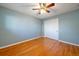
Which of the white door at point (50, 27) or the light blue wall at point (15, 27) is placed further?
the light blue wall at point (15, 27)

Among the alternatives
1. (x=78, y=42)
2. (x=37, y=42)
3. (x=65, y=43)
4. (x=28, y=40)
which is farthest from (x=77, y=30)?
(x=28, y=40)

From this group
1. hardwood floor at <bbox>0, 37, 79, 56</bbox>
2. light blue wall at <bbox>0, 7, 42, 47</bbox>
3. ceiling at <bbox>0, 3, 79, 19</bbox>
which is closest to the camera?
ceiling at <bbox>0, 3, 79, 19</bbox>

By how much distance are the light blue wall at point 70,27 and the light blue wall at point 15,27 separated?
2.34ft

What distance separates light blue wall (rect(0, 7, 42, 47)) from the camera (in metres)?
2.17

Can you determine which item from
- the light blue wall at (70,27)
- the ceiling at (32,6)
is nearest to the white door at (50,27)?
the light blue wall at (70,27)

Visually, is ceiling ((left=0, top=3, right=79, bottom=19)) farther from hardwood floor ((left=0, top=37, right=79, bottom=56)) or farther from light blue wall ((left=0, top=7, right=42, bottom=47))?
hardwood floor ((left=0, top=37, right=79, bottom=56))

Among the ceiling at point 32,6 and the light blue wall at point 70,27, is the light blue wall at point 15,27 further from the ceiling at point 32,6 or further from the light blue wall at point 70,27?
the light blue wall at point 70,27

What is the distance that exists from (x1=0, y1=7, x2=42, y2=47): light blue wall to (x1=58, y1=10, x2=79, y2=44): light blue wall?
0.71 metres

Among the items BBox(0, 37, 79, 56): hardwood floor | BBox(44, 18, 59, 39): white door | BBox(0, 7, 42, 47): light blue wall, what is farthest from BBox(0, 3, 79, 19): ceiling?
BBox(0, 37, 79, 56): hardwood floor

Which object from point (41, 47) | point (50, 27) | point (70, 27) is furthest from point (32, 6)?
point (41, 47)

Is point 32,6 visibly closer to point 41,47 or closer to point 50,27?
point 50,27

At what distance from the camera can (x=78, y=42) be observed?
6.60 ft

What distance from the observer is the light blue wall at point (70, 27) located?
196cm

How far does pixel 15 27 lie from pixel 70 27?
171 centimetres
